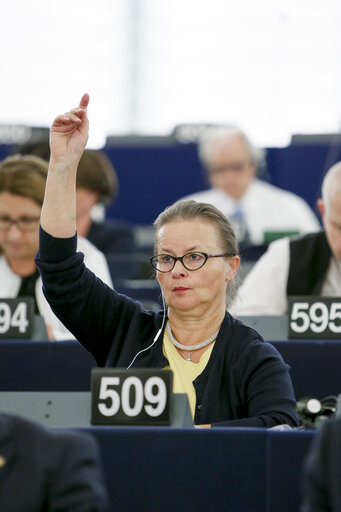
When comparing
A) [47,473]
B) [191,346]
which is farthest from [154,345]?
[47,473]

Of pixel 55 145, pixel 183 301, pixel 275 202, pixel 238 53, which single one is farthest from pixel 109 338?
pixel 238 53

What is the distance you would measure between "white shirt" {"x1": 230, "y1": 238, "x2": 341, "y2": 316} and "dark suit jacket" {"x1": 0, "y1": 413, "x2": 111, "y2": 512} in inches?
94.8

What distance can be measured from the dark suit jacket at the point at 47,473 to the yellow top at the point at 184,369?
984mm

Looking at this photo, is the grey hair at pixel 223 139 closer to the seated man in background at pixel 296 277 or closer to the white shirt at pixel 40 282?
the white shirt at pixel 40 282

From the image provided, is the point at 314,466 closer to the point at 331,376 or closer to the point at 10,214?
the point at 331,376

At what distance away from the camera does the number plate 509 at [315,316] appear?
333 cm

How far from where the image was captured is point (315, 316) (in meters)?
3.35

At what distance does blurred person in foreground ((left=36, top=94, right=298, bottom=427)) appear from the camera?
8.70 feet

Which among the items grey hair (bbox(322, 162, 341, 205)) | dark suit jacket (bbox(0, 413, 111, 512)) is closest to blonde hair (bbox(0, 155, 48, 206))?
grey hair (bbox(322, 162, 341, 205))

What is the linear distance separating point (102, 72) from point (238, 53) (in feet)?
3.31

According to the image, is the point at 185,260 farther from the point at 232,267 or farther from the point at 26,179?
the point at 26,179

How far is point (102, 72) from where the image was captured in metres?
8.63

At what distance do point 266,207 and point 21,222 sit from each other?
9.45 feet

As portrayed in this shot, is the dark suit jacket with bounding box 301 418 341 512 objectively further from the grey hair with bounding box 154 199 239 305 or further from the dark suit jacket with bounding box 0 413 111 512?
the grey hair with bounding box 154 199 239 305
